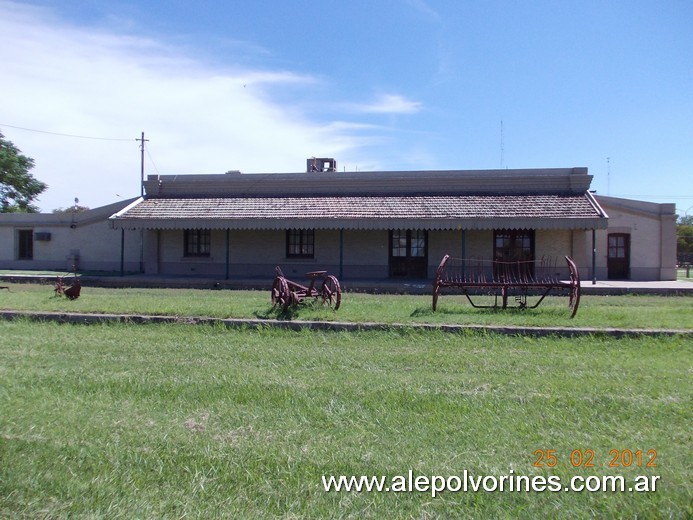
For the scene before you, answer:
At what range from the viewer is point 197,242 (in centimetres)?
2469

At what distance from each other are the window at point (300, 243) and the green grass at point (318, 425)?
50.7 feet

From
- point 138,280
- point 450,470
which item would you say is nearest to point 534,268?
point 138,280

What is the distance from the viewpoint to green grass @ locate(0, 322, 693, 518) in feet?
12.2

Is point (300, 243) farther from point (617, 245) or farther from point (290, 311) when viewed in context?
point (290, 311)

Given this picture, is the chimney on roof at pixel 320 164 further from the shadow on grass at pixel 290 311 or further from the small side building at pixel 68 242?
the shadow on grass at pixel 290 311

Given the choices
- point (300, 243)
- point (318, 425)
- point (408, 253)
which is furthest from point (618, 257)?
point (318, 425)

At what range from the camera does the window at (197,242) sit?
24.5 m

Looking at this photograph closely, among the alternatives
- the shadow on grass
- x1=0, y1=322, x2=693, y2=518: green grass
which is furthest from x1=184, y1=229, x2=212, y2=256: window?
x1=0, y1=322, x2=693, y2=518: green grass

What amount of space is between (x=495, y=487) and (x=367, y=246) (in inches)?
755

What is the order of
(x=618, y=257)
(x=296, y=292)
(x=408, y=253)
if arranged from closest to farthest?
(x=296, y=292)
(x=408, y=253)
(x=618, y=257)

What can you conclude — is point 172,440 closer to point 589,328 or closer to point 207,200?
point 589,328

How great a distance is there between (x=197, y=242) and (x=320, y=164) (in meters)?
7.55

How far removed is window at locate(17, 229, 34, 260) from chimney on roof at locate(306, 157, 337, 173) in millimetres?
13477

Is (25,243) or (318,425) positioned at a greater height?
(25,243)
